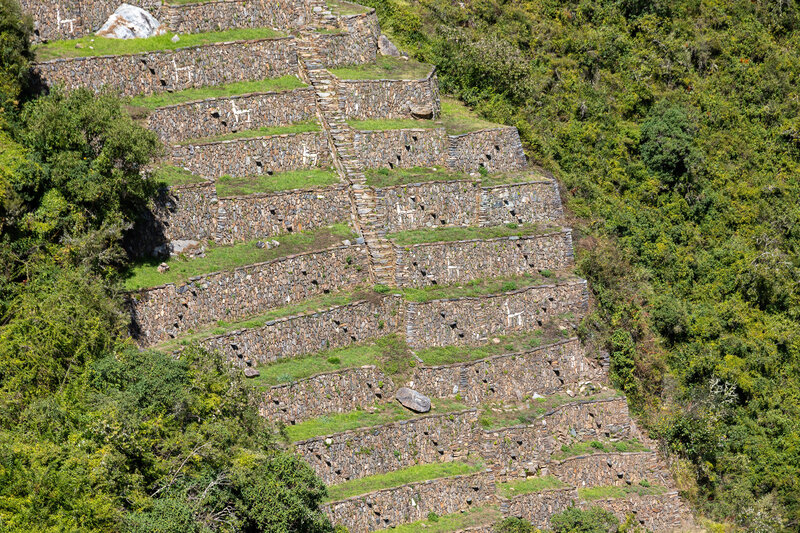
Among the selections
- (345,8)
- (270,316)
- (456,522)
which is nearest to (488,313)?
(270,316)

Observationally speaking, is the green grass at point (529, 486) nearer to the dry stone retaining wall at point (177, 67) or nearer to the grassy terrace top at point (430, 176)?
the grassy terrace top at point (430, 176)

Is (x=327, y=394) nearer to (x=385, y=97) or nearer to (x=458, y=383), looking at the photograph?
(x=458, y=383)

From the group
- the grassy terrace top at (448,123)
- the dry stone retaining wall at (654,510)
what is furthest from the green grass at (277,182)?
the dry stone retaining wall at (654,510)

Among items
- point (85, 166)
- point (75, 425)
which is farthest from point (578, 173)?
point (75, 425)

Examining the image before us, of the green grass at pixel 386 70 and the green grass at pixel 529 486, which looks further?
the green grass at pixel 386 70

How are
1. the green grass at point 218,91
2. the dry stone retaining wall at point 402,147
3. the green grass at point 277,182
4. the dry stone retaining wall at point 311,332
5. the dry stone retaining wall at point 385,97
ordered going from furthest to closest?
the dry stone retaining wall at point 385,97 < the dry stone retaining wall at point 402,147 < the green grass at point 218,91 < the green grass at point 277,182 < the dry stone retaining wall at point 311,332

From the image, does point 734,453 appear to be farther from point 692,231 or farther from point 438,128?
point 438,128

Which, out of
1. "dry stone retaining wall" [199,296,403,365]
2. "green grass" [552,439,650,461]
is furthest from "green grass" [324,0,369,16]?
"green grass" [552,439,650,461]

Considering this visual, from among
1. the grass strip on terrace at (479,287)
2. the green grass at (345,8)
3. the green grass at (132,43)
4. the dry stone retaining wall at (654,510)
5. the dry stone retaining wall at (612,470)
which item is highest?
the green grass at (132,43)
